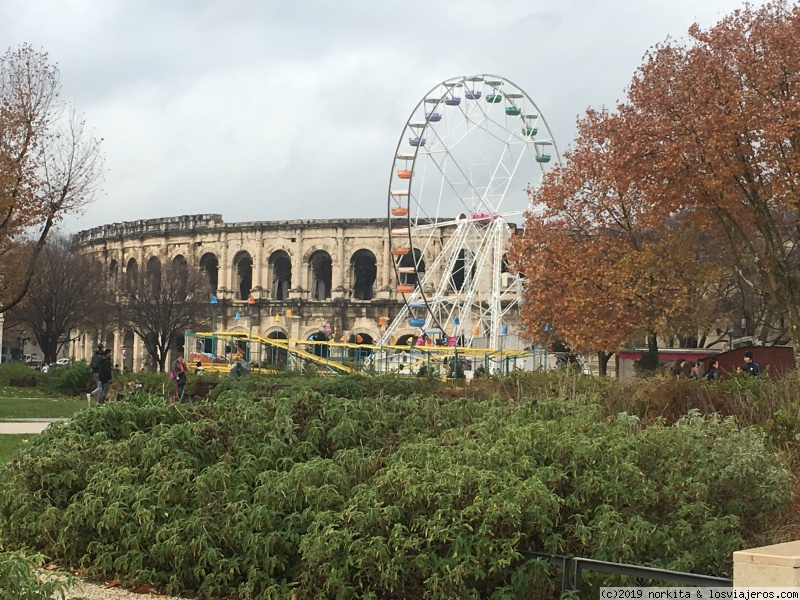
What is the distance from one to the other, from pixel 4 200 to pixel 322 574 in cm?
2070

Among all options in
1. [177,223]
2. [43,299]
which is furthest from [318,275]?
[43,299]

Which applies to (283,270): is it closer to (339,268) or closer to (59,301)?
(339,268)

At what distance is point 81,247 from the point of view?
237 feet

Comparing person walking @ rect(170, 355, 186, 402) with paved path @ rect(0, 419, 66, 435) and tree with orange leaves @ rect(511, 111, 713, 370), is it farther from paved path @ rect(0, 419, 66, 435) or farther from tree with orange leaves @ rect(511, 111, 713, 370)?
tree with orange leaves @ rect(511, 111, 713, 370)

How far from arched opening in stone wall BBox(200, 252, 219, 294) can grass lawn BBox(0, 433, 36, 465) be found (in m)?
49.3

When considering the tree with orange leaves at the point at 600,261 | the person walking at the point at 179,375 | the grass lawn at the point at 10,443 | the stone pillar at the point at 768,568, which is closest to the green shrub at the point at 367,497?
the stone pillar at the point at 768,568

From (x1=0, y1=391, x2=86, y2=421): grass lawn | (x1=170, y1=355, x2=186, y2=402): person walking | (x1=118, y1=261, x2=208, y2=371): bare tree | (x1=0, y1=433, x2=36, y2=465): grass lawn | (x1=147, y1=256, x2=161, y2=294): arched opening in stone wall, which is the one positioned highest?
(x1=147, y1=256, x2=161, y2=294): arched opening in stone wall

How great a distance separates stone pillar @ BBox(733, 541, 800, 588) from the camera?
474cm

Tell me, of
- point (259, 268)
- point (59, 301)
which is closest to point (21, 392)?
point (59, 301)

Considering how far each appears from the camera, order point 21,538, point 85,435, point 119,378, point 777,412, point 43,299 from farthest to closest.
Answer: point 43,299, point 119,378, point 777,412, point 85,435, point 21,538

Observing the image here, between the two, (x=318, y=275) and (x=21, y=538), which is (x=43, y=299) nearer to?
(x=318, y=275)

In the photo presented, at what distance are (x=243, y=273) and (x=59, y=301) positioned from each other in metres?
13.2

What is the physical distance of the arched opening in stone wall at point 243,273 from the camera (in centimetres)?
6469

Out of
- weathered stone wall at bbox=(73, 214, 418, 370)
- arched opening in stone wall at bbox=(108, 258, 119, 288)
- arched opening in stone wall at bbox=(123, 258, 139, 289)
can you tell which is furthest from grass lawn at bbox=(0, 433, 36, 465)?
arched opening in stone wall at bbox=(108, 258, 119, 288)
